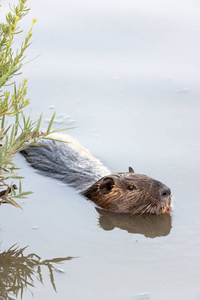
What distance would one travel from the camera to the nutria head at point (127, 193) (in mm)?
6066

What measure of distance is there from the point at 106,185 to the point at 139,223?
55 cm

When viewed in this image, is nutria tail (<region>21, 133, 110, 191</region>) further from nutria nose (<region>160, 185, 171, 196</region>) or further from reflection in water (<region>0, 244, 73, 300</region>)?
reflection in water (<region>0, 244, 73, 300</region>)

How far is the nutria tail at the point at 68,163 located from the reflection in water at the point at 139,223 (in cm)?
47

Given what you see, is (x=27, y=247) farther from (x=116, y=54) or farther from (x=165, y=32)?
(x=165, y=32)

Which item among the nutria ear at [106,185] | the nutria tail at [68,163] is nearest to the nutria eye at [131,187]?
the nutria ear at [106,185]

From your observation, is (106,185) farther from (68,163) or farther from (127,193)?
(68,163)

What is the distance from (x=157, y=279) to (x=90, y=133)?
262 centimetres

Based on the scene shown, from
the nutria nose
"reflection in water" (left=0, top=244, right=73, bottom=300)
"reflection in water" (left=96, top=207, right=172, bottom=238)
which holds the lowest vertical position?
"reflection in water" (left=96, top=207, right=172, bottom=238)

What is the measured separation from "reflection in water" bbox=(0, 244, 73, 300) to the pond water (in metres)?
0.02

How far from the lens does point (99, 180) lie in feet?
20.7

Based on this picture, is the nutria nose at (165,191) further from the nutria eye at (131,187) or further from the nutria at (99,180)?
the nutria eye at (131,187)

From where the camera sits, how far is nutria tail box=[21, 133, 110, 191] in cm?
647

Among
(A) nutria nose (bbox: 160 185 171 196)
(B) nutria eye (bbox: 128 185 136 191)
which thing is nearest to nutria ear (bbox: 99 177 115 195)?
(B) nutria eye (bbox: 128 185 136 191)

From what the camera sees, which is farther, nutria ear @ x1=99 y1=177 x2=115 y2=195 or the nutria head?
nutria ear @ x1=99 y1=177 x2=115 y2=195
